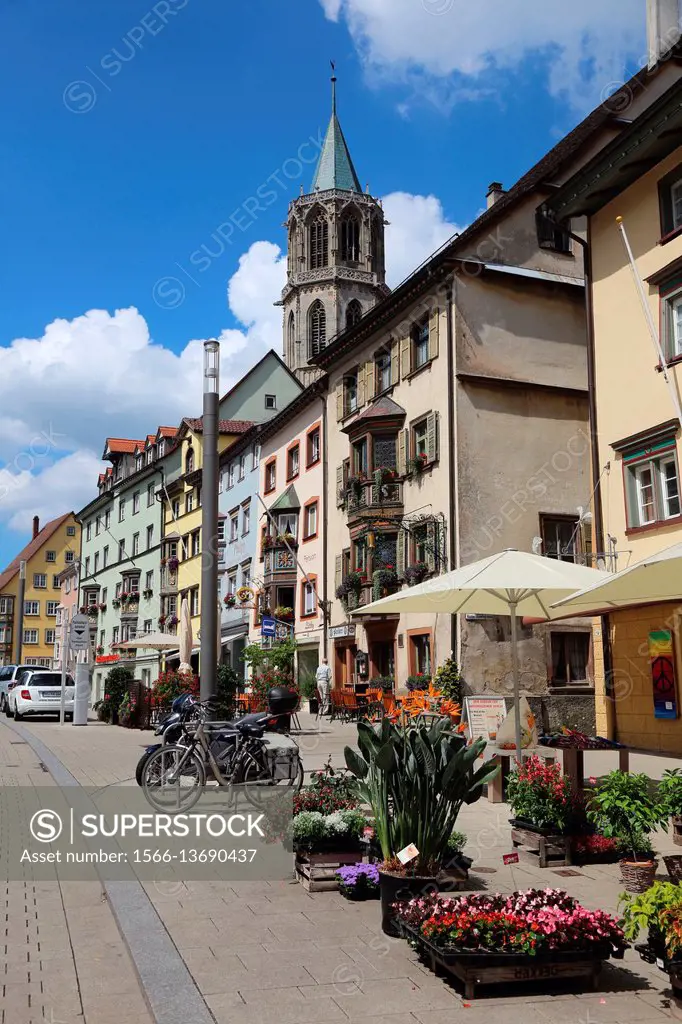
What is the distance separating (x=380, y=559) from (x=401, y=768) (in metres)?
22.5

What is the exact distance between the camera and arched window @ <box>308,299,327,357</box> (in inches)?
3100

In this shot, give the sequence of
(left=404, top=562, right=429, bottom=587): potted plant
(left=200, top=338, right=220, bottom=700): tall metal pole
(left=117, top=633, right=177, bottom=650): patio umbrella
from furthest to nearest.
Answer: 1. (left=117, top=633, right=177, bottom=650): patio umbrella
2. (left=404, top=562, right=429, bottom=587): potted plant
3. (left=200, top=338, right=220, bottom=700): tall metal pole

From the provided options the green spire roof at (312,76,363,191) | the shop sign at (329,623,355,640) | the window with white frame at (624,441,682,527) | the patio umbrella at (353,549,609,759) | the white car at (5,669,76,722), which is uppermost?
the green spire roof at (312,76,363,191)

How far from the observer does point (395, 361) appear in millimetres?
29844

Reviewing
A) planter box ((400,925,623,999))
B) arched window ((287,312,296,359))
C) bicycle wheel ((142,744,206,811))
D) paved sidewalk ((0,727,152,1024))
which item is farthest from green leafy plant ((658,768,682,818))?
arched window ((287,312,296,359))

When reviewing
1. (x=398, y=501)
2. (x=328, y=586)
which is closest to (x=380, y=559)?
(x=398, y=501)

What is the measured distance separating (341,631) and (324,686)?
1873mm

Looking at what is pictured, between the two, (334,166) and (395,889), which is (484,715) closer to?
(395,889)

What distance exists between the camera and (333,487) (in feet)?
112

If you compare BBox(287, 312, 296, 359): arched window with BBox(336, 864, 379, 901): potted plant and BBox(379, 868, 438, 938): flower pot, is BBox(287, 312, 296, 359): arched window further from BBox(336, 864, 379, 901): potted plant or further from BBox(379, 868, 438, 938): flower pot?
BBox(379, 868, 438, 938): flower pot

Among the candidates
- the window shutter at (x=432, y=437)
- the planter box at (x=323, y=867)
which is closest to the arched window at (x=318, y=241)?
the window shutter at (x=432, y=437)

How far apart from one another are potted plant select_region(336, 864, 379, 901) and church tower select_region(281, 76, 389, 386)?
7166 centimetres

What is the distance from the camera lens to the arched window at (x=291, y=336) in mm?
79900

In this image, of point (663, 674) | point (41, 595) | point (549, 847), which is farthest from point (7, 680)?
point (41, 595)
